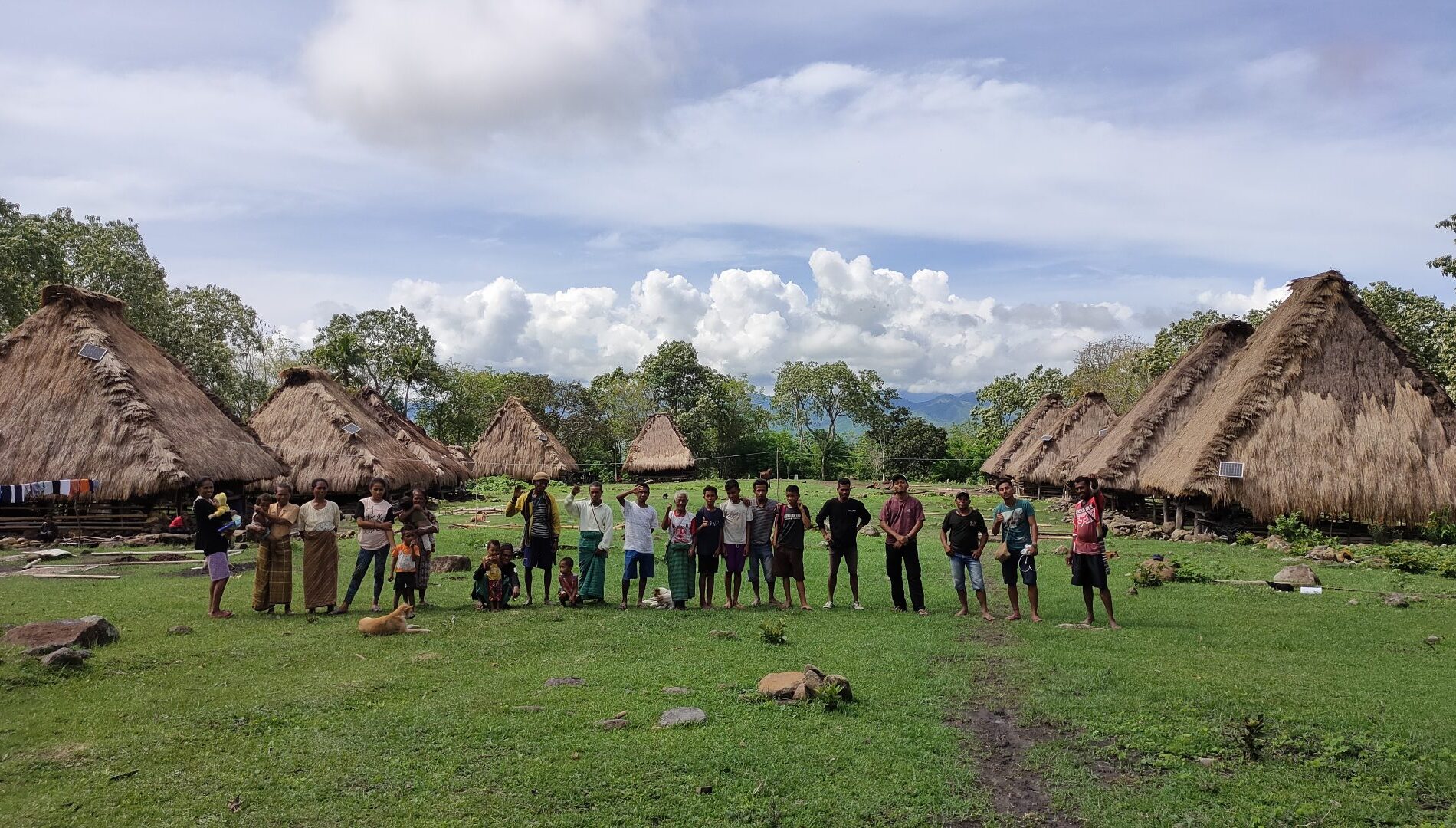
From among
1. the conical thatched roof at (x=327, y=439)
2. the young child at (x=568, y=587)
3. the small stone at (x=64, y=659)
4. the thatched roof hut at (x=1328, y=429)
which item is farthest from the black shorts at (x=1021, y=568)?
the conical thatched roof at (x=327, y=439)

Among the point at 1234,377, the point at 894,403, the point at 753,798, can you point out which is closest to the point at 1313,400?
the point at 1234,377

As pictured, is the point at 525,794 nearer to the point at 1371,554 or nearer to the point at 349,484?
the point at 1371,554

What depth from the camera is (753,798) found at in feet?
17.9

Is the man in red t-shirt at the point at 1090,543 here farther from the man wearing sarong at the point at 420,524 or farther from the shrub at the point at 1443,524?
the shrub at the point at 1443,524

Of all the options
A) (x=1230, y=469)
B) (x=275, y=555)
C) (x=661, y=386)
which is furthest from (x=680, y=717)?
(x=661, y=386)

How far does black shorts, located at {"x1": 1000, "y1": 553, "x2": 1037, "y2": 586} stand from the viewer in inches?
422

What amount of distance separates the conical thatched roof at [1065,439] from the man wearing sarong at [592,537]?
2570 centimetres

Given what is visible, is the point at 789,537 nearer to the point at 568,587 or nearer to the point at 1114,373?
the point at 568,587

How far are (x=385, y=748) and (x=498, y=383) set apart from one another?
171ft

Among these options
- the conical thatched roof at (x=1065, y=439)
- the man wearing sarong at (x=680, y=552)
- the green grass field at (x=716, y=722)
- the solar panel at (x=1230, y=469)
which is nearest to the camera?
the green grass field at (x=716, y=722)

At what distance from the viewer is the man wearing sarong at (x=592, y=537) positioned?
11547 millimetres

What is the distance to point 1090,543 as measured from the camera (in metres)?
10.3

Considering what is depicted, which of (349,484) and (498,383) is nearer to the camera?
(349,484)

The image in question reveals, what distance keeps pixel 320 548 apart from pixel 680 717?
6496 mm
